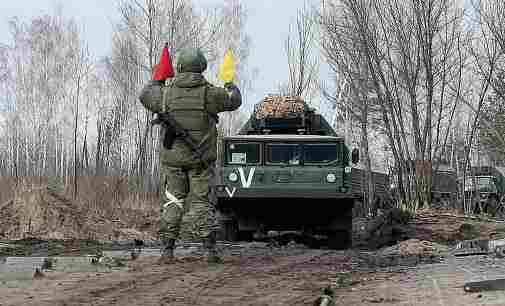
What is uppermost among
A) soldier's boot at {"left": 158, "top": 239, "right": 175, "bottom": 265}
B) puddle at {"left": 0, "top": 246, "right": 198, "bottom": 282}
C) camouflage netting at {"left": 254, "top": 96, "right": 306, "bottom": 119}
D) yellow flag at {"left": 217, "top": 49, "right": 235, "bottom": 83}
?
camouflage netting at {"left": 254, "top": 96, "right": 306, "bottom": 119}

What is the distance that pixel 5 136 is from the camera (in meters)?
39.7

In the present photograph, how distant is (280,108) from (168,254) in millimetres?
7974

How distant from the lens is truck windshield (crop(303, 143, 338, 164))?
12.9 meters

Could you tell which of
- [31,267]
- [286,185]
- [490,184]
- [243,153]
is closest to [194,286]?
[31,267]

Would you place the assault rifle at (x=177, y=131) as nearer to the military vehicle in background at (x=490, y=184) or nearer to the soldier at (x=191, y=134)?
the soldier at (x=191, y=134)

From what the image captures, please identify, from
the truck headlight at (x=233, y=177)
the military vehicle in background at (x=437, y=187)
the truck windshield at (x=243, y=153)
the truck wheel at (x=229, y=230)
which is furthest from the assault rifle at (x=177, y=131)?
the military vehicle in background at (x=437, y=187)

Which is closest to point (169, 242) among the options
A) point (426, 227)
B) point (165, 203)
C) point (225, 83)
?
point (165, 203)

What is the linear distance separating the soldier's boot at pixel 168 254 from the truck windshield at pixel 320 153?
227 inches

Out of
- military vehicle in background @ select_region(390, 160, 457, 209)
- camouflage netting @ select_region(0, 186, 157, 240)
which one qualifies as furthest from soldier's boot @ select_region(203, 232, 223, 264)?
military vehicle in background @ select_region(390, 160, 457, 209)

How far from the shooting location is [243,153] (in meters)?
13.2

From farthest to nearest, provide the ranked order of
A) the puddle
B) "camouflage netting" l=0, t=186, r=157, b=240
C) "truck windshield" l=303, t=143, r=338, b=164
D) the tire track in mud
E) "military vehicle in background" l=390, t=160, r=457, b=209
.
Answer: "military vehicle in background" l=390, t=160, r=457, b=209 < "truck windshield" l=303, t=143, r=338, b=164 < "camouflage netting" l=0, t=186, r=157, b=240 < the puddle < the tire track in mud

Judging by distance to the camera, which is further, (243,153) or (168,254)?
(243,153)

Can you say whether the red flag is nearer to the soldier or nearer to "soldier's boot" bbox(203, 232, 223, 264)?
the soldier

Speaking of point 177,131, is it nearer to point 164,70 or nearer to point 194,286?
point 164,70
